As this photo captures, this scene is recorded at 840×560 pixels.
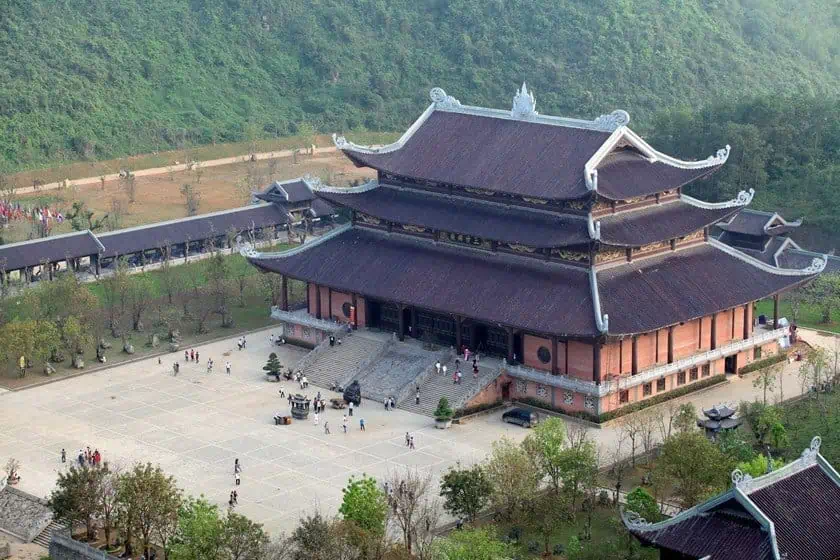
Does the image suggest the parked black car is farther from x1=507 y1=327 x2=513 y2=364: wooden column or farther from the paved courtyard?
x1=507 y1=327 x2=513 y2=364: wooden column

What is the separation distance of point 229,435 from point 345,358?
496 inches

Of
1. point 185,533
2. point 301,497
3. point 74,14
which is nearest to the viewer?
point 185,533

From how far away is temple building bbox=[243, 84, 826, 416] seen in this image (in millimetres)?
95188

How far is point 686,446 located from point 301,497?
18.8 m

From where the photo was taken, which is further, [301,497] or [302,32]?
[302,32]

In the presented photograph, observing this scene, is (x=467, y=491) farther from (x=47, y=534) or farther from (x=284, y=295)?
(x=284, y=295)

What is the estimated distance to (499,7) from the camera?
196m

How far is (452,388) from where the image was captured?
97000mm

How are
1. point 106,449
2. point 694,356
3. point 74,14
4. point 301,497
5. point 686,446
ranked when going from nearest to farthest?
point 686,446 → point 301,497 → point 106,449 → point 694,356 → point 74,14

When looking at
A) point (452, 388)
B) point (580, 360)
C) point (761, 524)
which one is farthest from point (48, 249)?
point (761, 524)

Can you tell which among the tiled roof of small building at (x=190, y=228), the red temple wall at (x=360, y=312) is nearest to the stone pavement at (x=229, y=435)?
the red temple wall at (x=360, y=312)

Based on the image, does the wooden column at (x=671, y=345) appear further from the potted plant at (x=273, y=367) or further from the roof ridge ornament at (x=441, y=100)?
the potted plant at (x=273, y=367)

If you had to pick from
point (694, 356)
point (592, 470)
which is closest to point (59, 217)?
point (694, 356)

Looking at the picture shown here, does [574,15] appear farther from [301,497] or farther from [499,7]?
[301,497]
